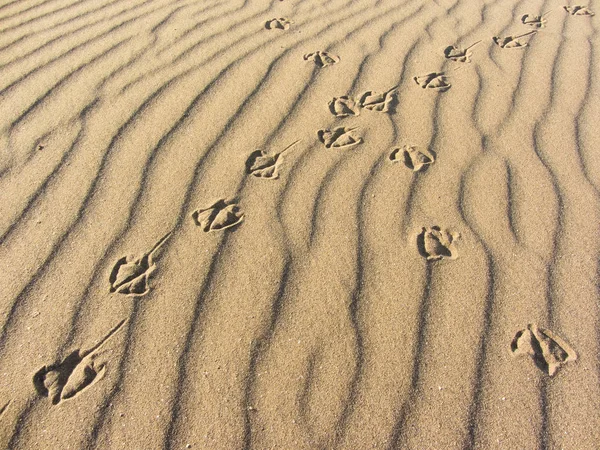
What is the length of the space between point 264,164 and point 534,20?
2.38 m

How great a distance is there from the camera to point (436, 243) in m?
1.84

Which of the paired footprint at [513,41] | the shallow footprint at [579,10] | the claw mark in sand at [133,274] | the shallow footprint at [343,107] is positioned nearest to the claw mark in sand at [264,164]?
the shallow footprint at [343,107]

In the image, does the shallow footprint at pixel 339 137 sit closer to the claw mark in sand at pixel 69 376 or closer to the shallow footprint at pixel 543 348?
the shallow footprint at pixel 543 348

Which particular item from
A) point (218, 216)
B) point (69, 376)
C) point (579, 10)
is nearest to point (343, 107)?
point (218, 216)

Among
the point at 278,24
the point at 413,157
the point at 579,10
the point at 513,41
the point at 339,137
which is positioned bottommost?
the point at 579,10

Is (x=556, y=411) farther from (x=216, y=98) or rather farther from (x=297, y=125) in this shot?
(x=216, y=98)

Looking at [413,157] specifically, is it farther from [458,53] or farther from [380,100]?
[458,53]

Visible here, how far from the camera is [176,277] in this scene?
1.73 m

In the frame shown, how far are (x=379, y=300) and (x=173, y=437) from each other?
2.41 ft

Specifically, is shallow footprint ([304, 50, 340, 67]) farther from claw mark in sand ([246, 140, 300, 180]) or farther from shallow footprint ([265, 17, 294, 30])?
claw mark in sand ([246, 140, 300, 180])

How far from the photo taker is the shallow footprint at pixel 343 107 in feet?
8.11

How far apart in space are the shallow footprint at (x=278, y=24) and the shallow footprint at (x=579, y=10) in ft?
6.44

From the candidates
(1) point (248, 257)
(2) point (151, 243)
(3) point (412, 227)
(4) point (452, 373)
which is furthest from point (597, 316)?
(2) point (151, 243)

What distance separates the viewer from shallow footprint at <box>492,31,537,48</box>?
3.10 metres
